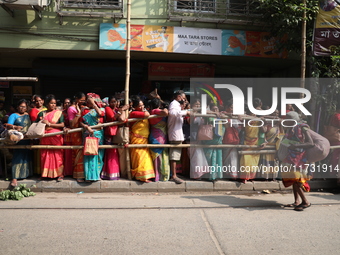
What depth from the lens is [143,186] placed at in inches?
250

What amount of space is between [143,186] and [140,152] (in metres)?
0.64

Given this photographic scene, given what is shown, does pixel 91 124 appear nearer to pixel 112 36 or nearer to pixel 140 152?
pixel 140 152

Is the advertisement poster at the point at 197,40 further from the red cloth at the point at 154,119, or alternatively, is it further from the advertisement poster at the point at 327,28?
the red cloth at the point at 154,119

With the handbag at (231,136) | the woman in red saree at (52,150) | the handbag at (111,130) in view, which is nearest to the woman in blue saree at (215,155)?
the handbag at (231,136)

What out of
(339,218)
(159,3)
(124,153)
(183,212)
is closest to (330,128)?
(339,218)

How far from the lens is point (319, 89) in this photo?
8.14 meters

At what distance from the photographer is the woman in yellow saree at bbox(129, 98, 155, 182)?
631cm

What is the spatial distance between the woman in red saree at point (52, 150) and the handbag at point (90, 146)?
619 mm

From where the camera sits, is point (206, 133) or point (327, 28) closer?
point (206, 133)

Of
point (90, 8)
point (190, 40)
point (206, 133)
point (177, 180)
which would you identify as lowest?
point (177, 180)

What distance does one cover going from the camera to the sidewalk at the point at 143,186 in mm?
6219

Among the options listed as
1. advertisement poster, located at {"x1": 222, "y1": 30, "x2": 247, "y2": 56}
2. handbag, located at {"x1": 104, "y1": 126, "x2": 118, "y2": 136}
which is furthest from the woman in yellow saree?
advertisement poster, located at {"x1": 222, "y1": 30, "x2": 247, "y2": 56}

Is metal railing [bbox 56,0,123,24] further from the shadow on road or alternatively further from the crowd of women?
the shadow on road

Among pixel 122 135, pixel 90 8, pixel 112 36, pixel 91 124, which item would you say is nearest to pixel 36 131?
pixel 91 124
